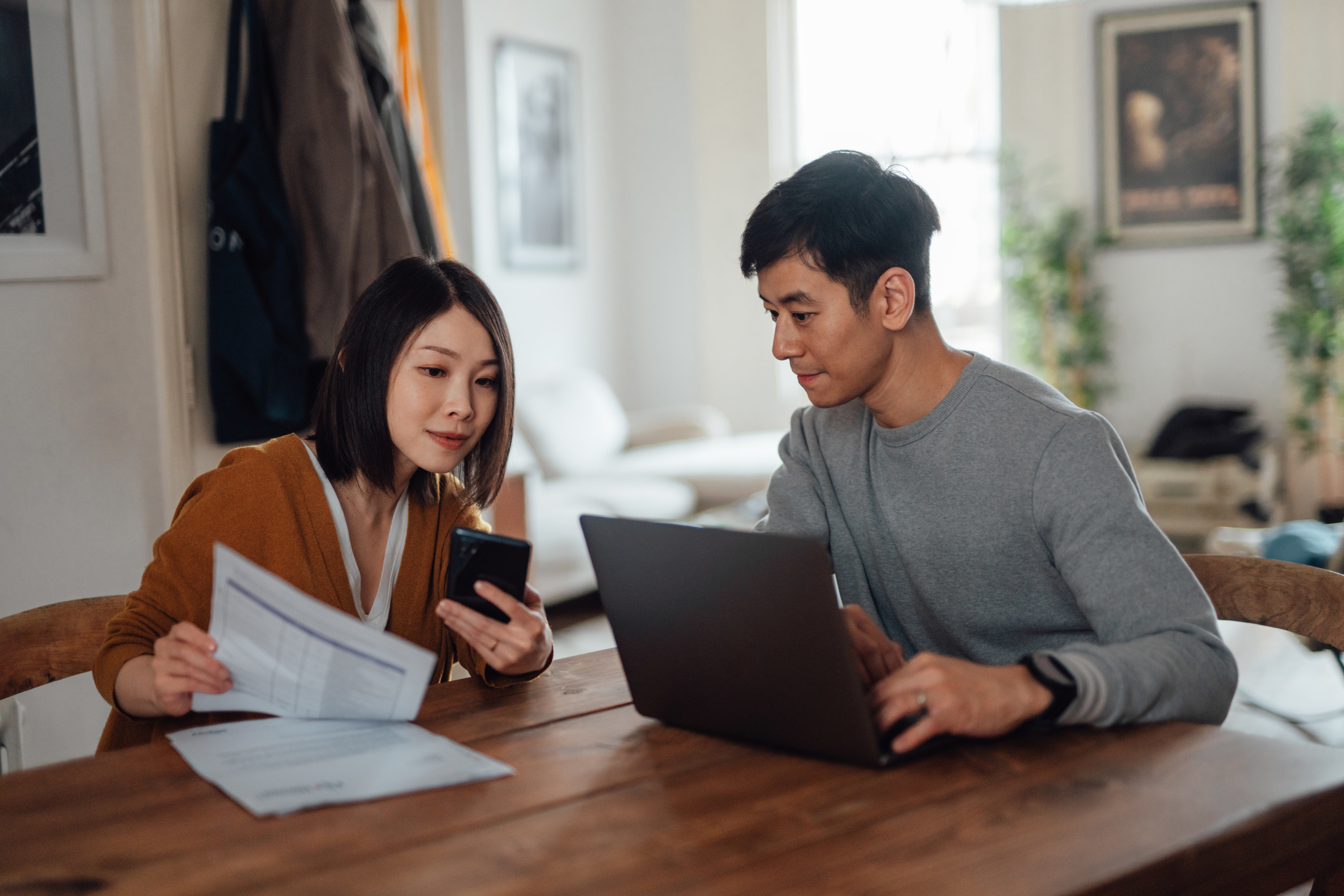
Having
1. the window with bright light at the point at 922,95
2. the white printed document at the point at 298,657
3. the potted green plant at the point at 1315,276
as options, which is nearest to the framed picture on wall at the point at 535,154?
the window with bright light at the point at 922,95

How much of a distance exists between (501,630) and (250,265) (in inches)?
63.1

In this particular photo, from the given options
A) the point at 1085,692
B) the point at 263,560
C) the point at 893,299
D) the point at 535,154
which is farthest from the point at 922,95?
the point at 1085,692

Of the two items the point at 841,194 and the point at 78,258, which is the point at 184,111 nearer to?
the point at 78,258

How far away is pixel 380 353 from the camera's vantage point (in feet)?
4.57

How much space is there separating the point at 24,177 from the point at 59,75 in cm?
21

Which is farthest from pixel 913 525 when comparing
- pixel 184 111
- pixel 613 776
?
pixel 184 111

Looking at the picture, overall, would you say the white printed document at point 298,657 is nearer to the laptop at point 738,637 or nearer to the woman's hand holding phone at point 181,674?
the woman's hand holding phone at point 181,674

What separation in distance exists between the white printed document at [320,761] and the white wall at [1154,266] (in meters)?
5.80

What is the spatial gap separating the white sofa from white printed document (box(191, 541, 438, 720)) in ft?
8.35

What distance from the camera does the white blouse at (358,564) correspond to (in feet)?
4.52

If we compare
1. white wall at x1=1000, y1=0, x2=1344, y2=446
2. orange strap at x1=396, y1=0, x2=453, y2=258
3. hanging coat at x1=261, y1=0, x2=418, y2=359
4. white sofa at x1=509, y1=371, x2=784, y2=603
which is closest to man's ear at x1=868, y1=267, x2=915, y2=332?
hanging coat at x1=261, y1=0, x2=418, y2=359

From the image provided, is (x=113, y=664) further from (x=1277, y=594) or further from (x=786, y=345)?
(x=1277, y=594)

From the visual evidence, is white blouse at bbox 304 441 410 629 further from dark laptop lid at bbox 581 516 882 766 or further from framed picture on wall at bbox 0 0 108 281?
framed picture on wall at bbox 0 0 108 281

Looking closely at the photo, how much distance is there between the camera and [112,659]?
119cm
